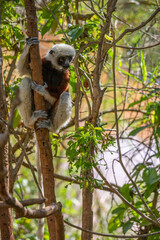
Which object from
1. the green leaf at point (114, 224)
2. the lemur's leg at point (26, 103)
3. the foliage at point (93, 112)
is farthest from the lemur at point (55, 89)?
the green leaf at point (114, 224)

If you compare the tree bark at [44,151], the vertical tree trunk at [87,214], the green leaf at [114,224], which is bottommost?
the green leaf at [114,224]

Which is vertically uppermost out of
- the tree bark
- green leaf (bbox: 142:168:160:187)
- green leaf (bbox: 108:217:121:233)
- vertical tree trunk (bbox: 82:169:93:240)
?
the tree bark

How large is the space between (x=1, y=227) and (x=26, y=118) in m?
1.67

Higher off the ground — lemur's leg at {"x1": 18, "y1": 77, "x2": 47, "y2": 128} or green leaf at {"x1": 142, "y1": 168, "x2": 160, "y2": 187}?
lemur's leg at {"x1": 18, "y1": 77, "x2": 47, "y2": 128}

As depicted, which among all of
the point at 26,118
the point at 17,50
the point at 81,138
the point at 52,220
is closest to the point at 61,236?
the point at 52,220

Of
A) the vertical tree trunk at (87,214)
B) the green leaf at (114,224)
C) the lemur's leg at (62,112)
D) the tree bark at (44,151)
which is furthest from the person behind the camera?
the lemur's leg at (62,112)

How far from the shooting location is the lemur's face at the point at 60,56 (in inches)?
195

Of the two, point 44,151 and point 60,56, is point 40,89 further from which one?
point 60,56

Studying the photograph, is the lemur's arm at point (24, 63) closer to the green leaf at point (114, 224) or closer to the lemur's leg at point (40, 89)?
the lemur's leg at point (40, 89)

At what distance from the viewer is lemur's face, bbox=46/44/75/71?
496 centimetres

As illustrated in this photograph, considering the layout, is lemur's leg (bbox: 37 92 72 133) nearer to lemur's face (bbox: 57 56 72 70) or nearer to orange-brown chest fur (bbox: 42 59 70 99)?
orange-brown chest fur (bbox: 42 59 70 99)

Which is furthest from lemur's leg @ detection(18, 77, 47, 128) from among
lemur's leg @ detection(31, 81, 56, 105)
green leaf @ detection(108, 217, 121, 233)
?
green leaf @ detection(108, 217, 121, 233)

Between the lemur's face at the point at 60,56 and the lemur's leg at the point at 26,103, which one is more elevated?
the lemur's face at the point at 60,56

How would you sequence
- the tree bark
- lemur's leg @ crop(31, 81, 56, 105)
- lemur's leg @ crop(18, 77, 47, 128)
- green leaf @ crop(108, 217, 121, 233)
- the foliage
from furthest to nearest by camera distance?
1. green leaf @ crop(108, 217, 121, 233)
2. lemur's leg @ crop(18, 77, 47, 128)
3. lemur's leg @ crop(31, 81, 56, 105)
4. the foliage
5. the tree bark
